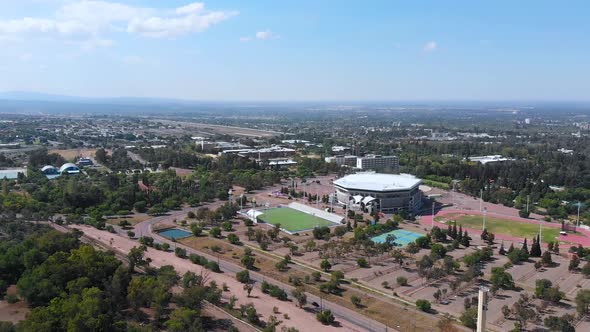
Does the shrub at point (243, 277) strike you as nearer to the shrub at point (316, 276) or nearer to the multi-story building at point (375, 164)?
the shrub at point (316, 276)

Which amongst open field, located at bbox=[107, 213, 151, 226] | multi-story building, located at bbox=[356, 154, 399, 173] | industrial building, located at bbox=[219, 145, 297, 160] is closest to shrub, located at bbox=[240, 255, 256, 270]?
open field, located at bbox=[107, 213, 151, 226]

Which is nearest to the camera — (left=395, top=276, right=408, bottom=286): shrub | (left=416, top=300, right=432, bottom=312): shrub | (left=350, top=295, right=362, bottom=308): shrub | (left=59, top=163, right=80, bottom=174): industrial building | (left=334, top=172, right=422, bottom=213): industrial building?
(left=416, top=300, right=432, bottom=312): shrub

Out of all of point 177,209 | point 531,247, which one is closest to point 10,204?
point 177,209

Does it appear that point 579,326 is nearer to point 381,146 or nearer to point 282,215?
point 282,215

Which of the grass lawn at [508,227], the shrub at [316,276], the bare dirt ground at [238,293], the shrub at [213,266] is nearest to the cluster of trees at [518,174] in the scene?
the grass lawn at [508,227]

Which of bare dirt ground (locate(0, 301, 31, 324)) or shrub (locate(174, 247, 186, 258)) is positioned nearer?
bare dirt ground (locate(0, 301, 31, 324))

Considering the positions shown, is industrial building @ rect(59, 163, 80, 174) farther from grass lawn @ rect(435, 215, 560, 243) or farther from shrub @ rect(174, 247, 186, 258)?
grass lawn @ rect(435, 215, 560, 243)

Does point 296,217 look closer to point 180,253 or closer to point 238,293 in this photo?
point 180,253

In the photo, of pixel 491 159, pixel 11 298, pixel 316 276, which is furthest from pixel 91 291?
pixel 491 159
